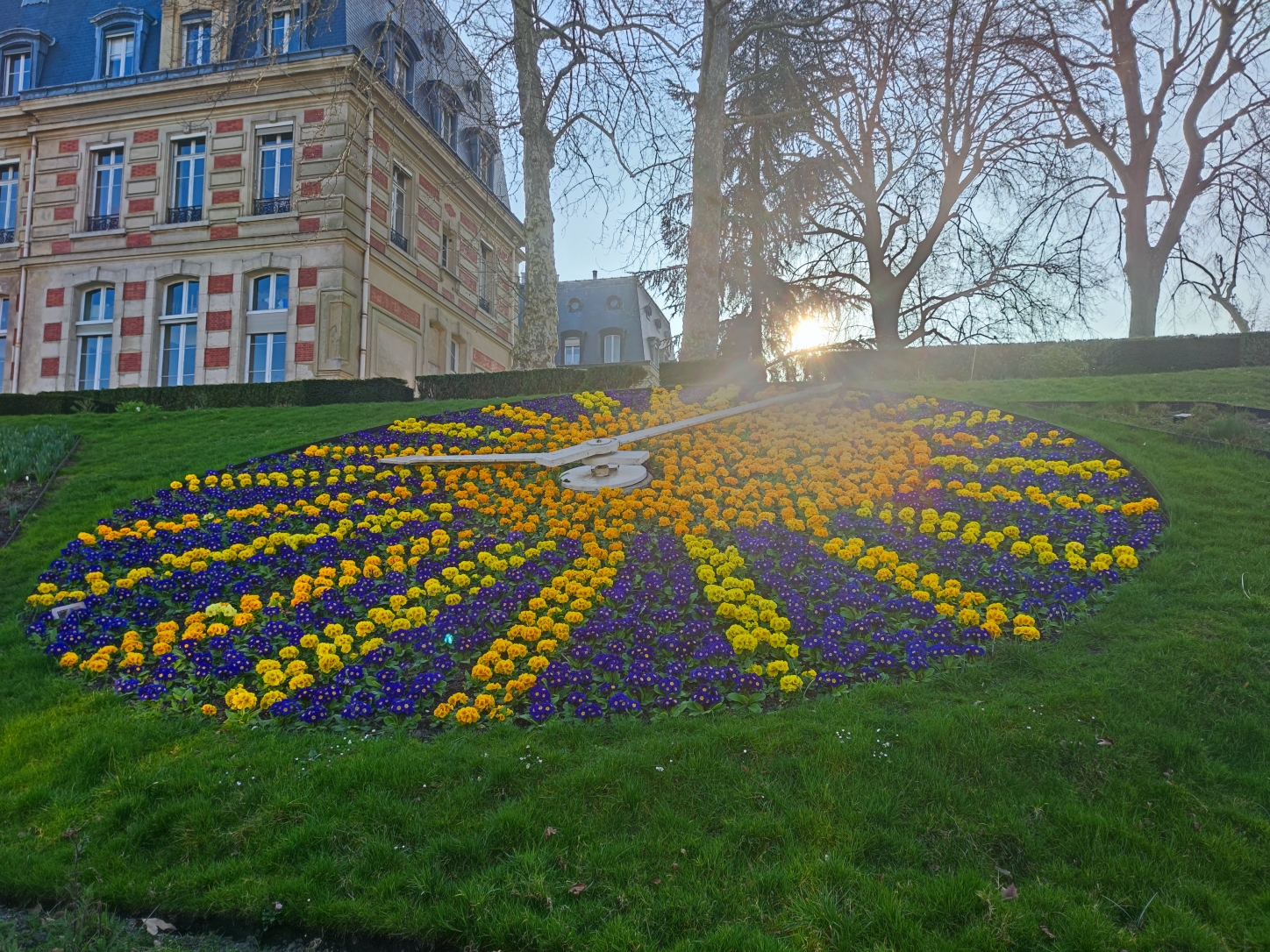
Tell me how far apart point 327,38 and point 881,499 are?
21.6m

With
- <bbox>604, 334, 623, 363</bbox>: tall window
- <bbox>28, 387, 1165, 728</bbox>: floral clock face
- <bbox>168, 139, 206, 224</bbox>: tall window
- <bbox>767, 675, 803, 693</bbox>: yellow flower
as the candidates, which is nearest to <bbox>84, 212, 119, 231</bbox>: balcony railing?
<bbox>168, 139, 206, 224</bbox>: tall window

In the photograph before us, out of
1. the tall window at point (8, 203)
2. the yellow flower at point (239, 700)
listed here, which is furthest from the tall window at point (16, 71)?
the yellow flower at point (239, 700)

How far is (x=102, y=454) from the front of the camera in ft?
35.3

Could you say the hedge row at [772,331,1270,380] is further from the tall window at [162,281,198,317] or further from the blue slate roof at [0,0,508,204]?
the tall window at [162,281,198,317]

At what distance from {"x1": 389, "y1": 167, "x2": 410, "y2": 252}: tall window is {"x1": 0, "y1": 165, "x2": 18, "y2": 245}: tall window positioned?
10791 mm

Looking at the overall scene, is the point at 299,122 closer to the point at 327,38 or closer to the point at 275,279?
the point at 327,38

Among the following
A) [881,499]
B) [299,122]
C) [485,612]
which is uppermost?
[299,122]

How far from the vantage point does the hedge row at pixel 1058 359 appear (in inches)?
591

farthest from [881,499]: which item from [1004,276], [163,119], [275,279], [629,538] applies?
[163,119]

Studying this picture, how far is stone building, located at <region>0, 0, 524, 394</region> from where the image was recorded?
22.0 m

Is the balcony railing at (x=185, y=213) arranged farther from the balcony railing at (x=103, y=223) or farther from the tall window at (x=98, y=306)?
the tall window at (x=98, y=306)

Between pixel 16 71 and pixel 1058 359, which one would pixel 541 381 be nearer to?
pixel 1058 359

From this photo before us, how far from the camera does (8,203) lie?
80.9 ft

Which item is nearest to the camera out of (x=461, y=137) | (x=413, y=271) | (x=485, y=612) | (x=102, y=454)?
(x=485, y=612)
